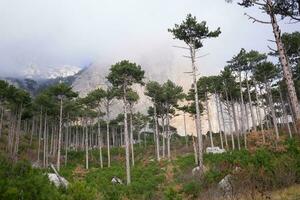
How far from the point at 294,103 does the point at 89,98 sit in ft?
94.4

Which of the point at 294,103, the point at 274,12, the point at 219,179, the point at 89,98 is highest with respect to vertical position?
the point at 89,98

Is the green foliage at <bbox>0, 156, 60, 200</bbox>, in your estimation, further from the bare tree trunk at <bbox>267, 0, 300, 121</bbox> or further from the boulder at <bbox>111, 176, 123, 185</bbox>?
the boulder at <bbox>111, 176, 123, 185</bbox>

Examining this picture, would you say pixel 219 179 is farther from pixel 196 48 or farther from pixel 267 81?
pixel 267 81

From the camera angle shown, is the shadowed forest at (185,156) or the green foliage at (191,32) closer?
the shadowed forest at (185,156)

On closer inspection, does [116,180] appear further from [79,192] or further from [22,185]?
[22,185]

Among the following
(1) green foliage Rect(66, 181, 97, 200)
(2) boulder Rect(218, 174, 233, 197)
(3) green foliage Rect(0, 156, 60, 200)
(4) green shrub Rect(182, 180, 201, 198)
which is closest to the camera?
(3) green foliage Rect(0, 156, 60, 200)

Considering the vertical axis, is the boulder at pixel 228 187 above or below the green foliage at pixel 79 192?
below

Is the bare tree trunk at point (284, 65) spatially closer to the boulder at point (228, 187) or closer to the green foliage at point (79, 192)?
the boulder at point (228, 187)

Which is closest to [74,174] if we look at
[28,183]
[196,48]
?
[196,48]

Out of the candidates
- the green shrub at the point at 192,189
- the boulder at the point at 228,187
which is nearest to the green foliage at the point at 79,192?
the boulder at the point at 228,187

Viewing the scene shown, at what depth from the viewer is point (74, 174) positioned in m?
28.0

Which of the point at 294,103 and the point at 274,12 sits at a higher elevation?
the point at 274,12

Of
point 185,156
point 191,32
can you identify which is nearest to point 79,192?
point 191,32

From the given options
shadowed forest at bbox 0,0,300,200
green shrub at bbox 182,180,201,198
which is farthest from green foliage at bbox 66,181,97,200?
green shrub at bbox 182,180,201,198
